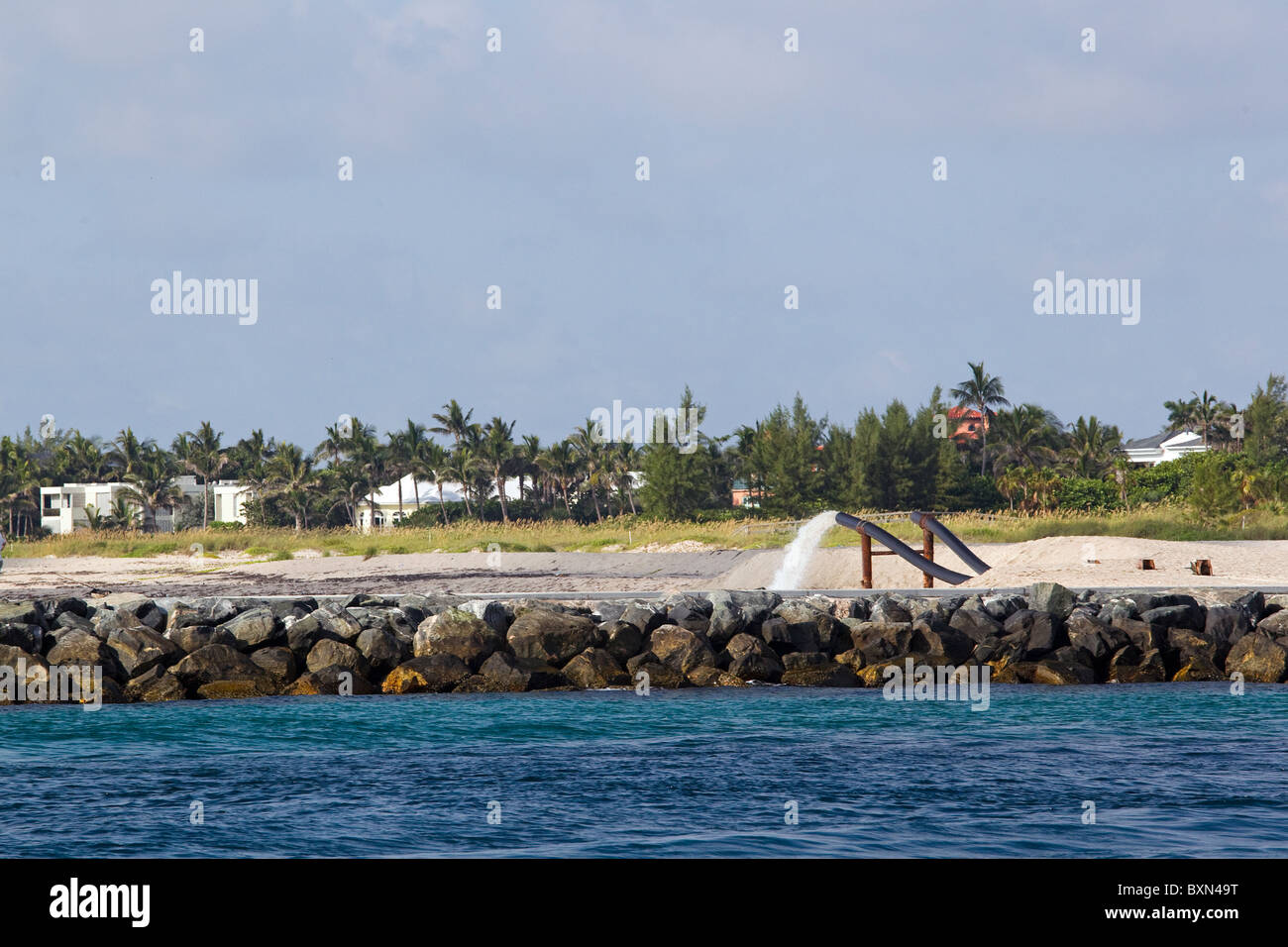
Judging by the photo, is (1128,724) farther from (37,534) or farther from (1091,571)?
(37,534)

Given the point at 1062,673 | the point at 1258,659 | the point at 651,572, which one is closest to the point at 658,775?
the point at 1062,673

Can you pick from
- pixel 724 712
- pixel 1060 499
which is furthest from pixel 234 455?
pixel 724 712

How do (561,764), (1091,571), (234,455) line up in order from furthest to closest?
(234,455), (1091,571), (561,764)

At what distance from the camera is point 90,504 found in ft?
336

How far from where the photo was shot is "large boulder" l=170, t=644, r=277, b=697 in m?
19.0

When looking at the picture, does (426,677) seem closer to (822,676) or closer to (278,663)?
(278,663)

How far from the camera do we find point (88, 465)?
108m

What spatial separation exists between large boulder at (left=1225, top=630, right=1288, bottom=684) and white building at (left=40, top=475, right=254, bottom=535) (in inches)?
3471

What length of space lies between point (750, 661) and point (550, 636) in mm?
3069

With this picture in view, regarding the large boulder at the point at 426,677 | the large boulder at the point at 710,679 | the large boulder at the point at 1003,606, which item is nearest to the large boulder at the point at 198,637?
the large boulder at the point at 426,677

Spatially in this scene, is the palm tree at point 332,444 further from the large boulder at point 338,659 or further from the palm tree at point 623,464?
the large boulder at point 338,659

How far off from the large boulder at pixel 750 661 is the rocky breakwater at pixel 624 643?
2cm
